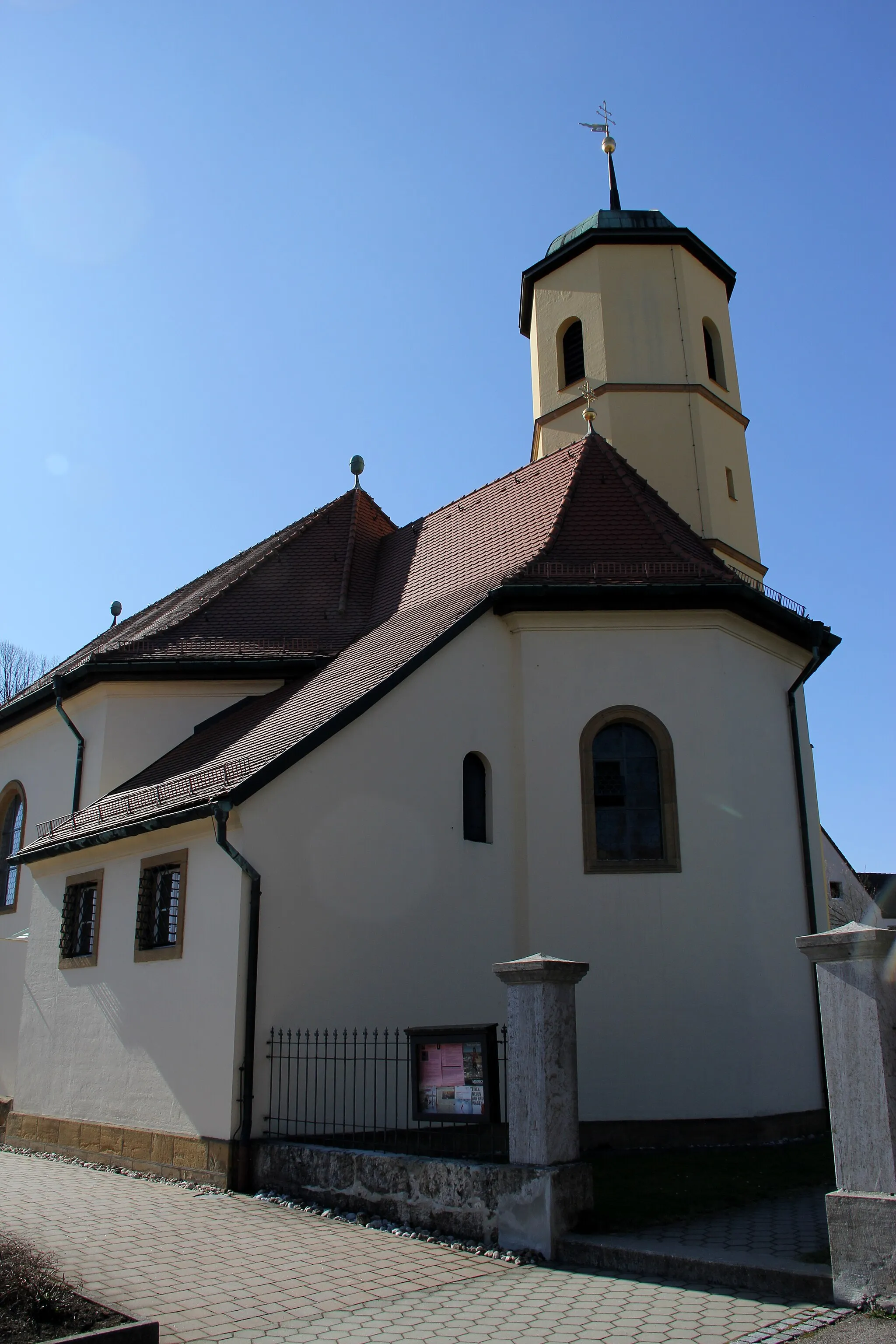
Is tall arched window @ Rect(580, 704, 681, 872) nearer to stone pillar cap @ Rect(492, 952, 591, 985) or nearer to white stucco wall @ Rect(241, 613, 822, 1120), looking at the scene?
white stucco wall @ Rect(241, 613, 822, 1120)

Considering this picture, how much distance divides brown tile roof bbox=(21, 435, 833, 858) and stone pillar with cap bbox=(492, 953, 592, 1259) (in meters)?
3.68

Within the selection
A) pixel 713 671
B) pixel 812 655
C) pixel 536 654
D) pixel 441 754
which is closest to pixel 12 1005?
pixel 441 754

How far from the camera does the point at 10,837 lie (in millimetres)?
15953

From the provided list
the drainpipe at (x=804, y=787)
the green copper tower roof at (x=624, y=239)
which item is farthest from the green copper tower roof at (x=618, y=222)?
the drainpipe at (x=804, y=787)

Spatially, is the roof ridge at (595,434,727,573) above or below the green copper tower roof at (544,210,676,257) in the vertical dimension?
below

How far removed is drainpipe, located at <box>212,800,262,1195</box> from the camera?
8828 millimetres

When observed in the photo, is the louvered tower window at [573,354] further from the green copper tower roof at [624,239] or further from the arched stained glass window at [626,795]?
the arched stained glass window at [626,795]

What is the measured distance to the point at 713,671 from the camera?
12430mm

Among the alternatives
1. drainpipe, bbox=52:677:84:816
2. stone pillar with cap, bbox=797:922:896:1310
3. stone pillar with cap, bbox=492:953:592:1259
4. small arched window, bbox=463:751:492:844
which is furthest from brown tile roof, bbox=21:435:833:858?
stone pillar with cap, bbox=797:922:896:1310

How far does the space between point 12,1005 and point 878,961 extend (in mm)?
11836

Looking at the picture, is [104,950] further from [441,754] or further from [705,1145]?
[705,1145]

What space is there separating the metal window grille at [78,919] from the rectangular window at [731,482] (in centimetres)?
1203

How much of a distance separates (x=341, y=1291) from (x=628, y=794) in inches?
279

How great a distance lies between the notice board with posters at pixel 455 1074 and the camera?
24.4ft
